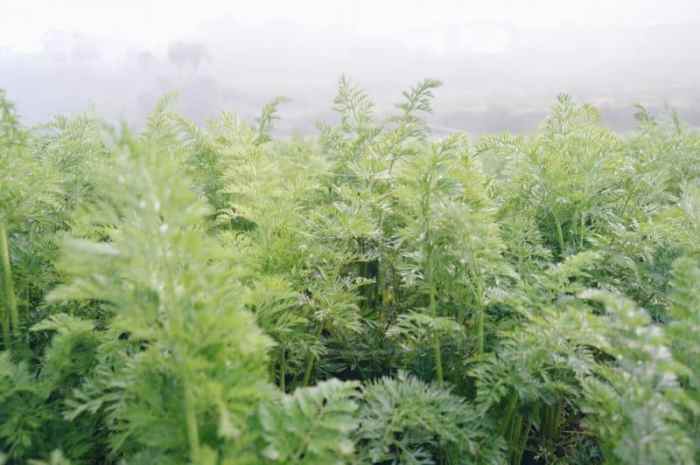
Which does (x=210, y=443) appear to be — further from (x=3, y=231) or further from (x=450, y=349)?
(x=3, y=231)

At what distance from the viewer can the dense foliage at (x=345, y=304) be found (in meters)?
0.72

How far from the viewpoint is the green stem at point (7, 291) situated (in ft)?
4.10

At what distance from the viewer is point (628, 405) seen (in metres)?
0.76

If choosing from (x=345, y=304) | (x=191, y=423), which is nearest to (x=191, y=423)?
(x=191, y=423)

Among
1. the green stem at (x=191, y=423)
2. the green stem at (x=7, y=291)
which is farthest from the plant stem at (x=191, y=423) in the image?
the green stem at (x=7, y=291)

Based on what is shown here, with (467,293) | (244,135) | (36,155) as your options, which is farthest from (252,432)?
(36,155)

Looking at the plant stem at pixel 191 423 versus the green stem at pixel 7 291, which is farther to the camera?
the green stem at pixel 7 291

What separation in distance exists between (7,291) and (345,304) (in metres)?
0.81

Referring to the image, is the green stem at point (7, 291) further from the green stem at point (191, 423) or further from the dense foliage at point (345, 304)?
the green stem at point (191, 423)

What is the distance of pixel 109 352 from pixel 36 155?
100 centimetres

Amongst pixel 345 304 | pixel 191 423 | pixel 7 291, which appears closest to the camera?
pixel 191 423

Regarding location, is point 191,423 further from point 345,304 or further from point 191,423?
point 345,304

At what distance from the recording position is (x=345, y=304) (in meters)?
1.18

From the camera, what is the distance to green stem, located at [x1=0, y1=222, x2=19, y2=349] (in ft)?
4.10
